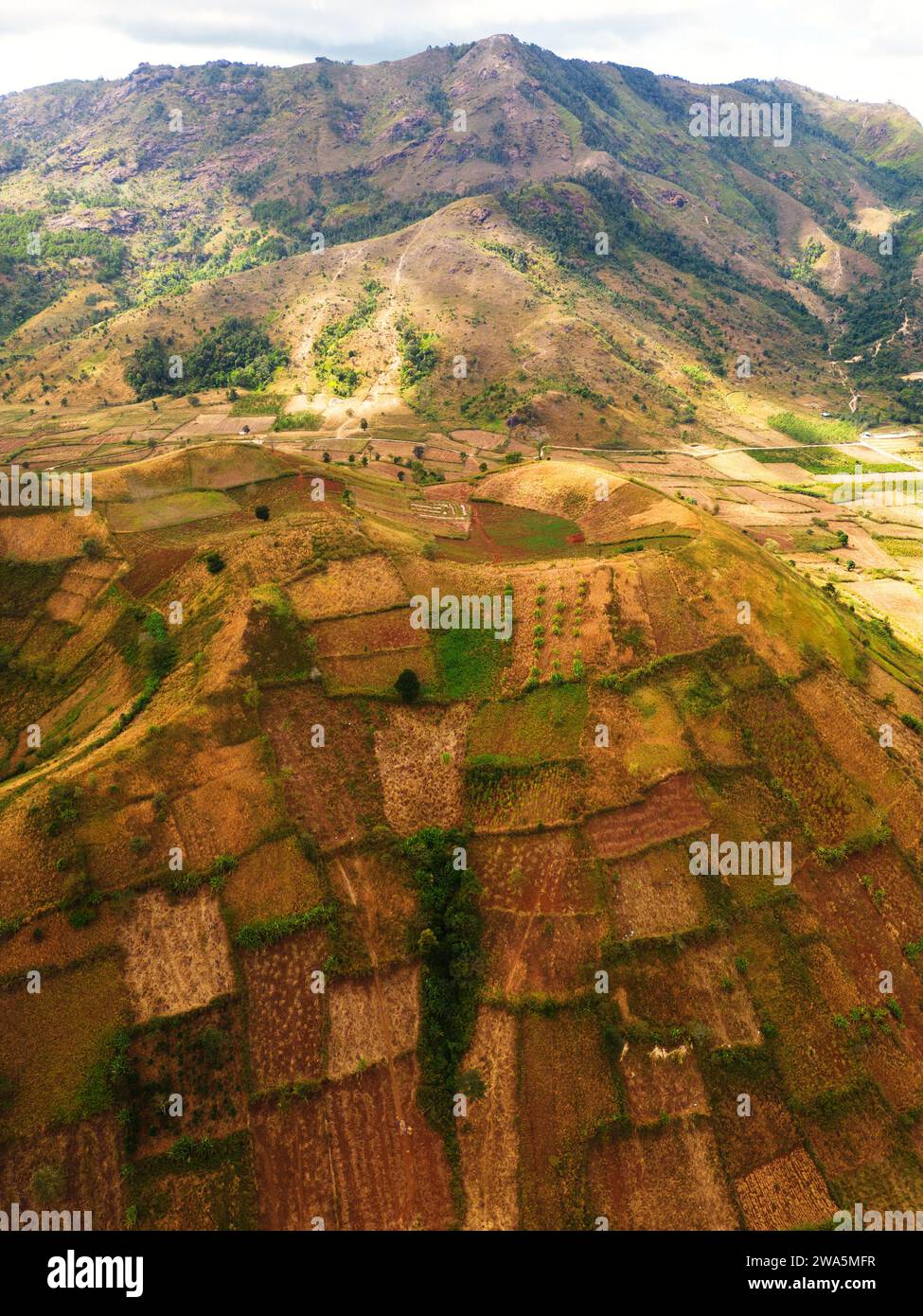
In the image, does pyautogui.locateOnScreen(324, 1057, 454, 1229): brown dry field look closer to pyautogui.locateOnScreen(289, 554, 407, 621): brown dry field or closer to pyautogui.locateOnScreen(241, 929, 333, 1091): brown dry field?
pyautogui.locateOnScreen(241, 929, 333, 1091): brown dry field

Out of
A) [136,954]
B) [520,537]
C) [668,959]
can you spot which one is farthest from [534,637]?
[136,954]

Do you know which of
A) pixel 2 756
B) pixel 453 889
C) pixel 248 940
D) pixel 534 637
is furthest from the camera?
pixel 534 637

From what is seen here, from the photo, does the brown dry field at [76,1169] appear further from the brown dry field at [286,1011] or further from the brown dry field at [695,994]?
the brown dry field at [695,994]

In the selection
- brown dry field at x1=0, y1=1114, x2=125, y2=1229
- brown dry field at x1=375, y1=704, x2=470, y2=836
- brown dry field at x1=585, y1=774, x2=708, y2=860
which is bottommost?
brown dry field at x1=0, y1=1114, x2=125, y2=1229

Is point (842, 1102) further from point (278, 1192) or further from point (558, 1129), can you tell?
point (278, 1192)

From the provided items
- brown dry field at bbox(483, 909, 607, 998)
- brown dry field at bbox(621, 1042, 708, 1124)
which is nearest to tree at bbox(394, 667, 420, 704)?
brown dry field at bbox(483, 909, 607, 998)

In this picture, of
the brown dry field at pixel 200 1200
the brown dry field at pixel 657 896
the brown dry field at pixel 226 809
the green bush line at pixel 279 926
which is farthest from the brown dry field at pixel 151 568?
the brown dry field at pixel 657 896

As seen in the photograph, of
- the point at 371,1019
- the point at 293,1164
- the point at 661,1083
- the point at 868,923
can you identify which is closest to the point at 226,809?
the point at 371,1019
